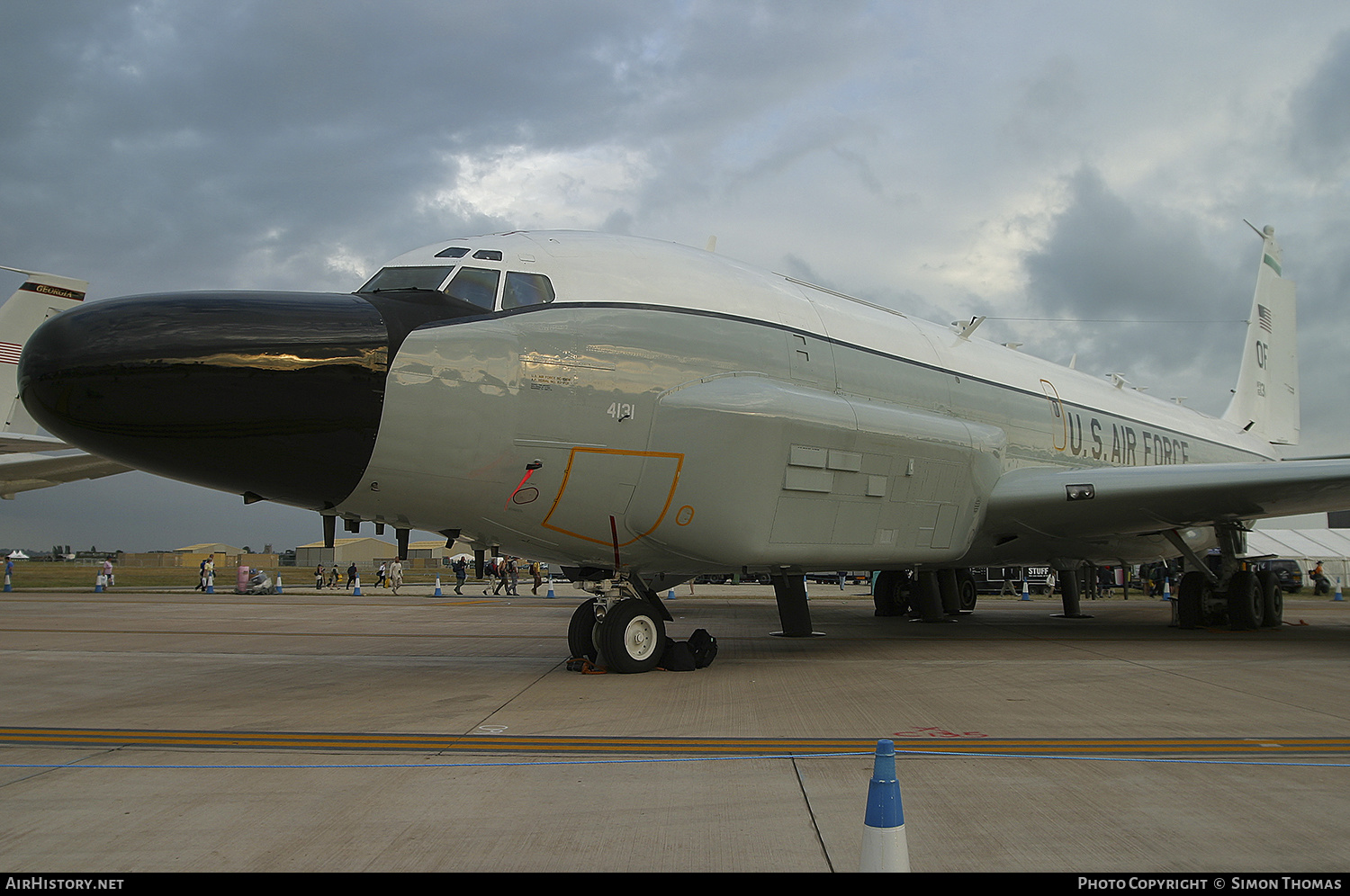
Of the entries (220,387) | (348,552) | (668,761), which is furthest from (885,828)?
(348,552)

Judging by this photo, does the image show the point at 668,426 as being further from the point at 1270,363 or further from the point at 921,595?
the point at 1270,363

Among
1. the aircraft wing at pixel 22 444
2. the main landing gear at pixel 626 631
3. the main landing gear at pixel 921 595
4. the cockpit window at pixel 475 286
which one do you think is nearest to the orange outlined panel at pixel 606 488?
the main landing gear at pixel 626 631

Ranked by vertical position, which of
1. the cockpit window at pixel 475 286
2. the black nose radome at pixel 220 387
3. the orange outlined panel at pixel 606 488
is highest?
the cockpit window at pixel 475 286

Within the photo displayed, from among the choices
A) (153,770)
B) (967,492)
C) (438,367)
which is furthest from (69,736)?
(967,492)

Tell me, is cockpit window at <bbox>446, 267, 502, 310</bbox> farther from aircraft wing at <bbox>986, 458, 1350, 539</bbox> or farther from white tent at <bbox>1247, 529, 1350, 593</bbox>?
white tent at <bbox>1247, 529, 1350, 593</bbox>

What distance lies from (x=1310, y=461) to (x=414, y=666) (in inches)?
480

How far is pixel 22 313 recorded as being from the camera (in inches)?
1016

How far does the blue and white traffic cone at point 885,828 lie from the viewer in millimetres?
2844

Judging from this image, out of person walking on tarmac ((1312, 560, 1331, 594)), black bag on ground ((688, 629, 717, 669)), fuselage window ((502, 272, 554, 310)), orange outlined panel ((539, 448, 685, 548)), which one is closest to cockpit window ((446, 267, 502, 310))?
fuselage window ((502, 272, 554, 310))

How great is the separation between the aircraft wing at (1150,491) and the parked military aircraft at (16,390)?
21765 millimetres

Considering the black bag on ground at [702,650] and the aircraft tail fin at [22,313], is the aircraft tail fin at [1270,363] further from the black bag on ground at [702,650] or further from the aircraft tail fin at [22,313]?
the aircraft tail fin at [22,313]

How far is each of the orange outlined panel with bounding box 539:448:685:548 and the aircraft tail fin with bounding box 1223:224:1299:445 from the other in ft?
62.7

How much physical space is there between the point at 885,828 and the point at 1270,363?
80.9 feet
